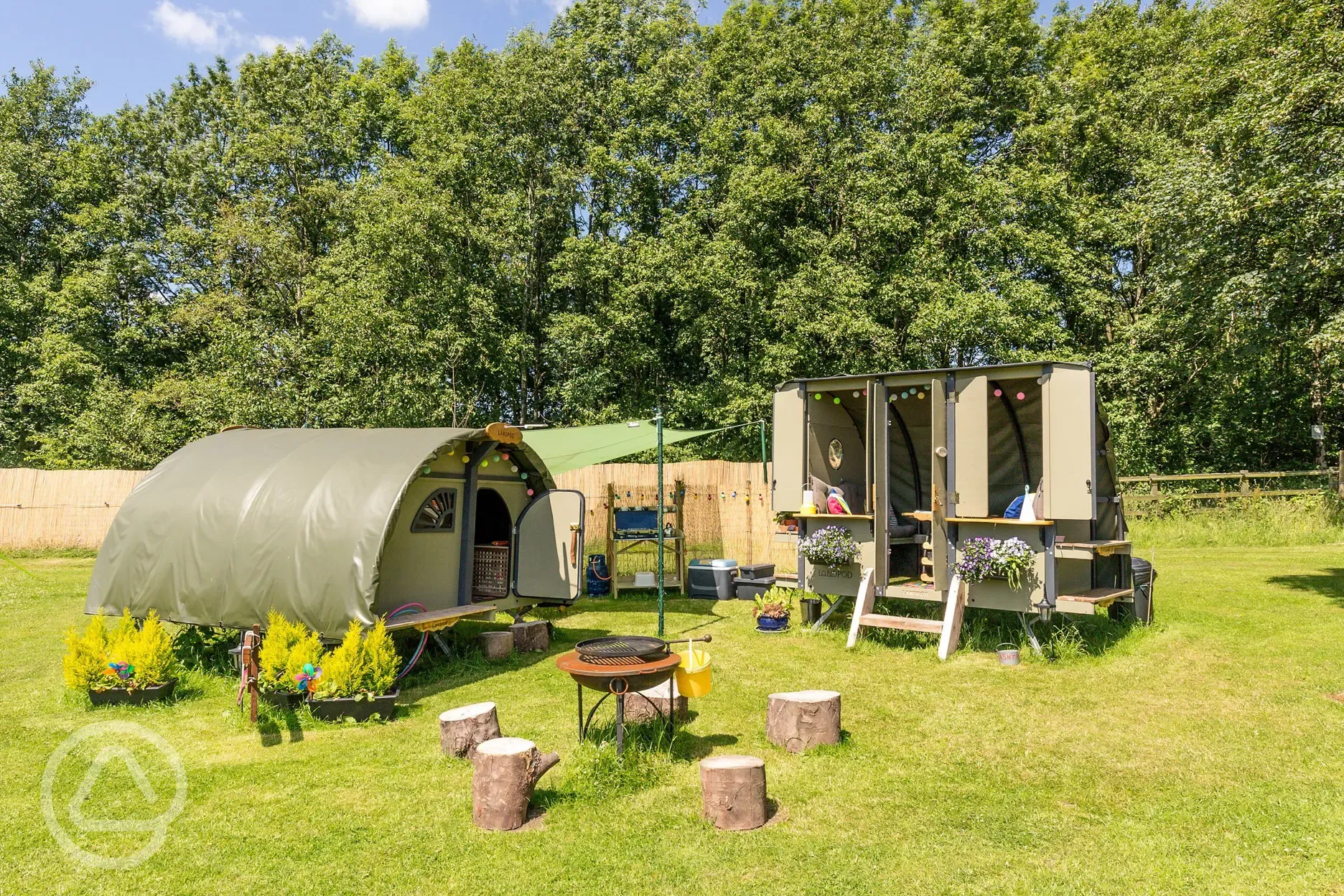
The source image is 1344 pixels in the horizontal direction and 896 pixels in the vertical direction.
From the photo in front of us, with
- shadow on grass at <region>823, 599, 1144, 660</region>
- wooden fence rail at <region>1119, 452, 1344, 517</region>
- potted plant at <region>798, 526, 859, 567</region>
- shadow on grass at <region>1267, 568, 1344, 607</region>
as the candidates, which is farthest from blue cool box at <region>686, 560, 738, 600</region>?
wooden fence rail at <region>1119, 452, 1344, 517</region>

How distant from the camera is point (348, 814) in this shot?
4543 mm

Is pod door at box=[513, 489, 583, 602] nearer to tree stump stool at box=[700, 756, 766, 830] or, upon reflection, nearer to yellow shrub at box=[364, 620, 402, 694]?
yellow shrub at box=[364, 620, 402, 694]

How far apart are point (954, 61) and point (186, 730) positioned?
24.3 meters

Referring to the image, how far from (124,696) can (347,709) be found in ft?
6.52

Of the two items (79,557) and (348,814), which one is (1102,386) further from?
(79,557)

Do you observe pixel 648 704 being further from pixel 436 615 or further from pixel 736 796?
pixel 436 615

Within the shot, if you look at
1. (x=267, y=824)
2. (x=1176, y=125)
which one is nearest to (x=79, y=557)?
(x=267, y=824)

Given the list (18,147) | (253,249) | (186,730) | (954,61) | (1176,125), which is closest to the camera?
(186,730)

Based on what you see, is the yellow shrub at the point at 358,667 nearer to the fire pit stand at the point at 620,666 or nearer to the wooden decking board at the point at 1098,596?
the fire pit stand at the point at 620,666

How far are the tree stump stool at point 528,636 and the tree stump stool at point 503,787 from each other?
415 cm

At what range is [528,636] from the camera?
28.0 ft

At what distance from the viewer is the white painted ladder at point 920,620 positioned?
7879mm

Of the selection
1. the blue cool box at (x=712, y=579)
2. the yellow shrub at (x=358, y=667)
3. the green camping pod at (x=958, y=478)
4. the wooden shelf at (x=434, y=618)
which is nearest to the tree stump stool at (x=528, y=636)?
the wooden shelf at (x=434, y=618)

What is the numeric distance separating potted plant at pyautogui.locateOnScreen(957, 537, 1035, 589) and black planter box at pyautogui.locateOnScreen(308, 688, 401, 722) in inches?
209
